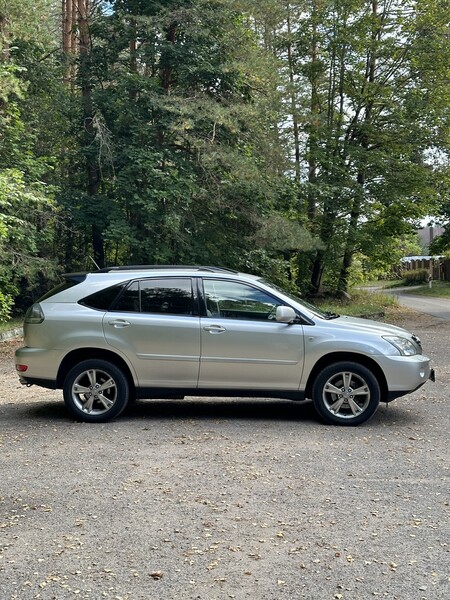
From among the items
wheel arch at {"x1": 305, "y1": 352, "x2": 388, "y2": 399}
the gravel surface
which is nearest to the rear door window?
the gravel surface

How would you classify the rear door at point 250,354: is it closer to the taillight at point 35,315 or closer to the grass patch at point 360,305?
the taillight at point 35,315

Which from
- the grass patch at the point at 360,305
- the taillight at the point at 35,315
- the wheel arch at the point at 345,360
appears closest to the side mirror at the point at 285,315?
the wheel arch at the point at 345,360

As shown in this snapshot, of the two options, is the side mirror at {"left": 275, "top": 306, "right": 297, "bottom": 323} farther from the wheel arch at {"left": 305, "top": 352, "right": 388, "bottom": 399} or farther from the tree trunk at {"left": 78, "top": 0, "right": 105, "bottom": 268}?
the tree trunk at {"left": 78, "top": 0, "right": 105, "bottom": 268}

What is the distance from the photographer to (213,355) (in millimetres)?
7137

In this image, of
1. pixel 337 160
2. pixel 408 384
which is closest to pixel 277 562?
pixel 408 384

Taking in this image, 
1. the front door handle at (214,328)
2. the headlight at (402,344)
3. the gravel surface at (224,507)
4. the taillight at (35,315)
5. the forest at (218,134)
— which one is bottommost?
the gravel surface at (224,507)

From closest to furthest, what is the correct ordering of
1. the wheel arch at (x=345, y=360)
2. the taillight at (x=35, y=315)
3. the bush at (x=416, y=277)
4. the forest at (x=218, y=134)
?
the wheel arch at (x=345, y=360)
the taillight at (x=35, y=315)
the forest at (x=218, y=134)
the bush at (x=416, y=277)

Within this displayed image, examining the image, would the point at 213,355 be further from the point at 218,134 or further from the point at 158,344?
the point at 218,134

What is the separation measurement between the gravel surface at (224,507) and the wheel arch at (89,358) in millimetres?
516

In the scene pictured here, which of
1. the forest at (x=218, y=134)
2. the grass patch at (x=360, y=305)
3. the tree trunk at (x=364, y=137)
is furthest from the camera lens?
the tree trunk at (x=364, y=137)

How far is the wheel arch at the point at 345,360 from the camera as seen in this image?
23.4 feet

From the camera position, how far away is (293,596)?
11.1 ft

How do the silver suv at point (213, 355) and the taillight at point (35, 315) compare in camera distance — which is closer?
the silver suv at point (213, 355)

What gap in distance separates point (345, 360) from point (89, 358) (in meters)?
2.88
